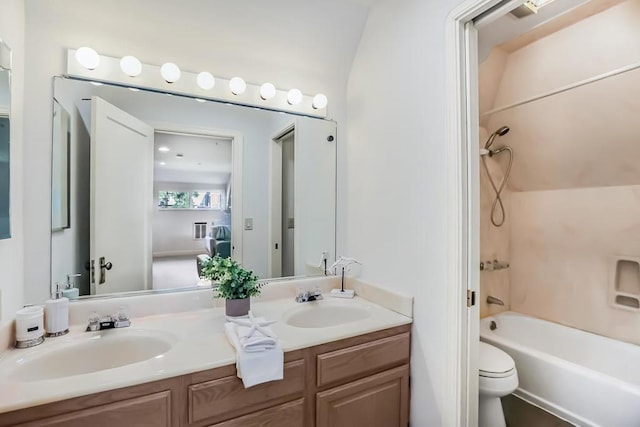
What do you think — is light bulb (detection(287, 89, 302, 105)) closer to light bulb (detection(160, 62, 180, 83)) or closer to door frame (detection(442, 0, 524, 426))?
light bulb (detection(160, 62, 180, 83))

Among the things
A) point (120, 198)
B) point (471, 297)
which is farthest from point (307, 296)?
point (120, 198)

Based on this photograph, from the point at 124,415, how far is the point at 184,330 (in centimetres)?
41

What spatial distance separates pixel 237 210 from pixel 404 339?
1.21 meters

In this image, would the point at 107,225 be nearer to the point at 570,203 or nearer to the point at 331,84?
the point at 331,84

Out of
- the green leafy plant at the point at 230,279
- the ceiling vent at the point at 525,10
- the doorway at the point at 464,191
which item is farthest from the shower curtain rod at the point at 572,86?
the green leafy plant at the point at 230,279

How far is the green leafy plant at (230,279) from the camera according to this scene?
4.89ft

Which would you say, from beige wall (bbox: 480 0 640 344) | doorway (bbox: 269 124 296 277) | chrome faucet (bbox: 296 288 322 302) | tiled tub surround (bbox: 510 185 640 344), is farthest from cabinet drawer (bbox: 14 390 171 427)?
tiled tub surround (bbox: 510 185 640 344)

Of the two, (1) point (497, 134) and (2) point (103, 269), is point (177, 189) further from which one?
(1) point (497, 134)

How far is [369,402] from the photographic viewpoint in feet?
4.62

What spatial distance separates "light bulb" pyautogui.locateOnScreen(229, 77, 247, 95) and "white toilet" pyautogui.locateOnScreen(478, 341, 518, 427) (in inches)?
80.9

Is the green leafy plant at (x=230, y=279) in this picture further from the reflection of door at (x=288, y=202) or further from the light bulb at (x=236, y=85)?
the light bulb at (x=236, y=85)

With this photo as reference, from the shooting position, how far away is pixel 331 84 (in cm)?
207

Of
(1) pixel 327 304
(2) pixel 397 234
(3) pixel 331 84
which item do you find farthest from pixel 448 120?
(1) pixel 327 304

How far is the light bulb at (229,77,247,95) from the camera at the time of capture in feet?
5.82
